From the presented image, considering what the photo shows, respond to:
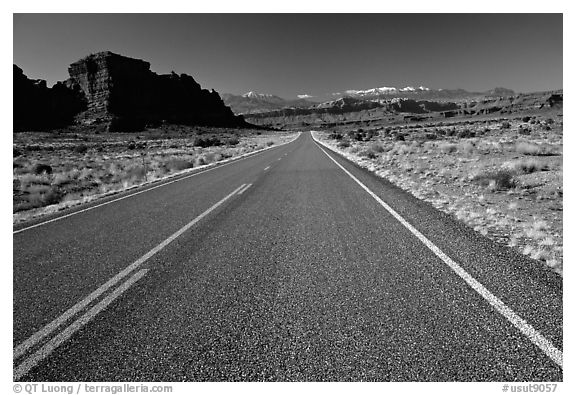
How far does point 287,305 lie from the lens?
338 centimetres

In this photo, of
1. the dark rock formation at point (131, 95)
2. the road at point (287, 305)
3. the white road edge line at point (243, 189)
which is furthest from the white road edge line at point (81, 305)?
the dark rock formation at point (131, 95)

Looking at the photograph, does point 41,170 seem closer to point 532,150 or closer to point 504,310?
point 504,310

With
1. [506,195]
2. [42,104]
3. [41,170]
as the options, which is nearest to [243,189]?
[506,195]

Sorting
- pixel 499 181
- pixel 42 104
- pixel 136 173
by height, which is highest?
pixel 42 104

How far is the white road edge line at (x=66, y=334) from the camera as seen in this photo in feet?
9.04

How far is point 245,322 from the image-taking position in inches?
123

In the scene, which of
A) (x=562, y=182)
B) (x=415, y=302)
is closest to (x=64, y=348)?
(x=415, y=302)

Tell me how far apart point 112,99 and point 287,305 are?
138341 millimetres

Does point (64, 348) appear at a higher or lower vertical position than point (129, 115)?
lower

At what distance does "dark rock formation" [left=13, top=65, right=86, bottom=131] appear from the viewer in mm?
94938

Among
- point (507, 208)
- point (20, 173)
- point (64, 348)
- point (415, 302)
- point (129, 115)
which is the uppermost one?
point (129, 115)

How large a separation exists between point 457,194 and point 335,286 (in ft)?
23.0

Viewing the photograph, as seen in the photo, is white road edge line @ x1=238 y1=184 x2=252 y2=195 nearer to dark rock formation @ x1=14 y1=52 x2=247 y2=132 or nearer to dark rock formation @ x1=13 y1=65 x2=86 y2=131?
dark rock formation @ x1=13 y1=65 x2=86 y2=131
